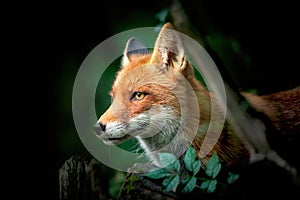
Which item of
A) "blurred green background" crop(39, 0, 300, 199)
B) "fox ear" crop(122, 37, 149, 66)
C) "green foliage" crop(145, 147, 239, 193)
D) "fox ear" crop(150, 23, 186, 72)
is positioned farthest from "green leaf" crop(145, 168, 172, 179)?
"blurred green background" crop(39, 0, 300, 199)

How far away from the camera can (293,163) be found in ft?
5.37

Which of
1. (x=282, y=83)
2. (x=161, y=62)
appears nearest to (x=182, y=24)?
(x=161, y=62)

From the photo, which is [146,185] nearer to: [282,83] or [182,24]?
[182,24]

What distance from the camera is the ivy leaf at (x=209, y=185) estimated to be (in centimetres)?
161

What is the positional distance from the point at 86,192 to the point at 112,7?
4.31 ft

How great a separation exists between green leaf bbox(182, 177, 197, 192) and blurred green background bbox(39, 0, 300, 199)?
3.47ft

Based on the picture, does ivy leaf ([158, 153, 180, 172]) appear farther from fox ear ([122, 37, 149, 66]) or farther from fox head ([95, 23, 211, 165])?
fox ear ([122, 37, 149, 66])

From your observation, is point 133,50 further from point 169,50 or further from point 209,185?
point 209,185

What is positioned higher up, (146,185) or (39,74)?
(39,74)

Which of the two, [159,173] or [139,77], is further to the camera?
[139,77]

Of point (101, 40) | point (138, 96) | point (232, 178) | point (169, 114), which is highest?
point (101, 40)

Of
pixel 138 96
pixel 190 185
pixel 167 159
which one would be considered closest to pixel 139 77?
pixel 138 96

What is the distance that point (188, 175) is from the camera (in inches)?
64.4

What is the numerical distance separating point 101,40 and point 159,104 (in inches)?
38.5
